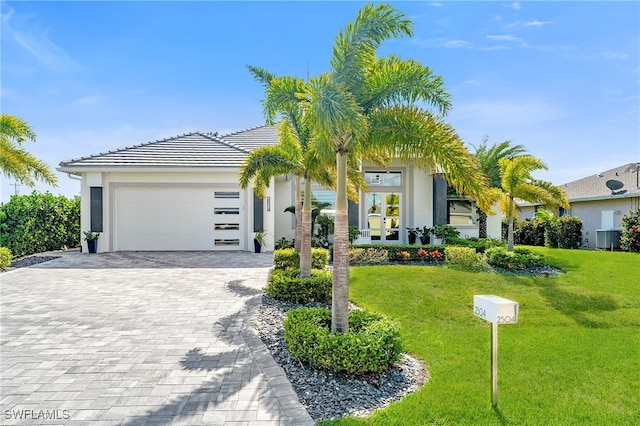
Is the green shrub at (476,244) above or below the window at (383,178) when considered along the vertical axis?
below

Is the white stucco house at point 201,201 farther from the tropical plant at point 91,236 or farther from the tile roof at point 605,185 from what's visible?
the tile roof at point 605,185

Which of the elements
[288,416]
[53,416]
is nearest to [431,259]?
[288,416]

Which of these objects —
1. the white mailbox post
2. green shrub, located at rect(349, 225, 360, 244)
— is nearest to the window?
green shrub, located at rect(349, 225, 360, 244)

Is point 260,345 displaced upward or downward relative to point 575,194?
downward

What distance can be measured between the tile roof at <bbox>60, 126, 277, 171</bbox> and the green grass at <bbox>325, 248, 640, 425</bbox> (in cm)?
927

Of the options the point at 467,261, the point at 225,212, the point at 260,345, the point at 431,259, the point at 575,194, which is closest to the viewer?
the point at 260,345

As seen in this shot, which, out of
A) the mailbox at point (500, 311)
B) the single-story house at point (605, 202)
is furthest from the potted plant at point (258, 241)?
the single-story house at point (605, 202)

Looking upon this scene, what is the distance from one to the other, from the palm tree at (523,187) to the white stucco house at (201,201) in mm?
4050

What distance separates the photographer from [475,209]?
745 inches

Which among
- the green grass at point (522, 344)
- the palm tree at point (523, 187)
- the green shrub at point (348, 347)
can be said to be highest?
the palm tree at point (523, 187)

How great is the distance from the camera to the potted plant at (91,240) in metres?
16.1

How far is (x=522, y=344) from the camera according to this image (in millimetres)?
6277

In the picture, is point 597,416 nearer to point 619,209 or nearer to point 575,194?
point 619,209

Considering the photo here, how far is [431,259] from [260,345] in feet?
33.1
